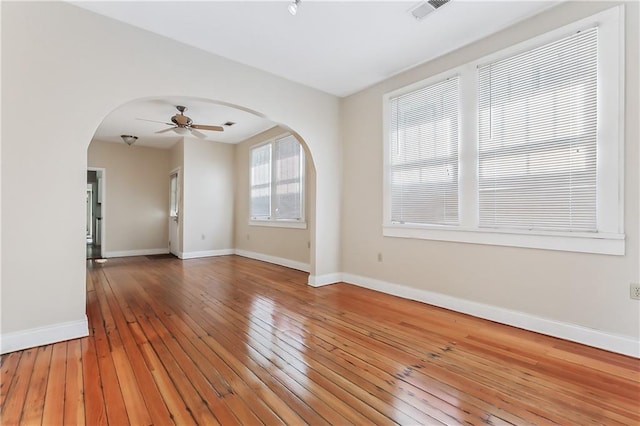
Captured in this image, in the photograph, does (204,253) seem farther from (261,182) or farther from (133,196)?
(133,196)

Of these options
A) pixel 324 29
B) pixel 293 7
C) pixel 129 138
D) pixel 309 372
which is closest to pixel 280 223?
pixel 324 29

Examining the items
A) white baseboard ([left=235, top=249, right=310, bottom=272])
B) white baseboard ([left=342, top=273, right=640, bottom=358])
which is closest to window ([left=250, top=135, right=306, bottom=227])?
white baseboard ([left=235, top=249, right=310, bottom=272])

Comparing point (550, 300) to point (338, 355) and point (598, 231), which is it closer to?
point (598, 231)

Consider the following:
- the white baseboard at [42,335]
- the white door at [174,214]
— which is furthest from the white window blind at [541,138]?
the white door at [174,214]

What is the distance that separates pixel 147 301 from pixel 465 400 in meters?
3.49

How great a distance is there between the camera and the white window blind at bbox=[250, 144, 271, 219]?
663 centimetres

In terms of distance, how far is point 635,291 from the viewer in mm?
2271

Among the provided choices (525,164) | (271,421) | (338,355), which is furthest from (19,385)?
(525,164)

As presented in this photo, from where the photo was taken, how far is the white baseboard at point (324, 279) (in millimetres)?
4387

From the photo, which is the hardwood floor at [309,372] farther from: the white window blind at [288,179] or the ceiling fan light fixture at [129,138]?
the ceiling fan light fixture at [129,138]

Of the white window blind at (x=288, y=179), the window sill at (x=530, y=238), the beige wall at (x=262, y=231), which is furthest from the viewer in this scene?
the white window blind at (x=288, y=179)

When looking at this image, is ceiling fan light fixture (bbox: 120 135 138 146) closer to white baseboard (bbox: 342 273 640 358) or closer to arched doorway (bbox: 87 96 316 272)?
arched doorway (bbox: 87 96 316 272)

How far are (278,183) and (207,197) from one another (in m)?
2.22

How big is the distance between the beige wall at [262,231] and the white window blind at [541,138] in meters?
2.41
